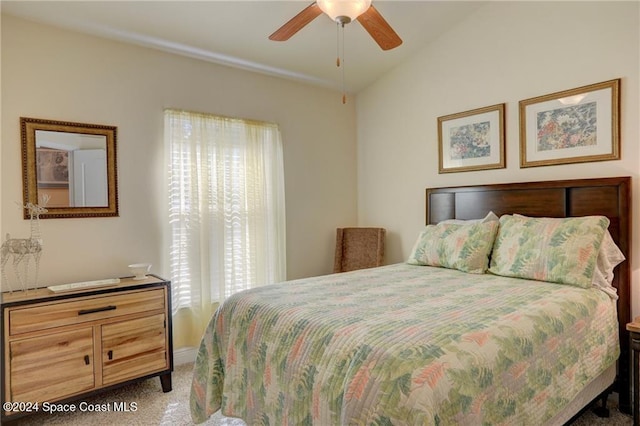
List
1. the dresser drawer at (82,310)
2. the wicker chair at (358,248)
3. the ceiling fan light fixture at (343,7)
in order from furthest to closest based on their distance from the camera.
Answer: the wicker chair at (358,248)
the dresser drawer at (82,310)
the ceiling fan light fixture at (343,7)

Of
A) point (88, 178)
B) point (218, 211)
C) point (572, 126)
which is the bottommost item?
point (218, 211)

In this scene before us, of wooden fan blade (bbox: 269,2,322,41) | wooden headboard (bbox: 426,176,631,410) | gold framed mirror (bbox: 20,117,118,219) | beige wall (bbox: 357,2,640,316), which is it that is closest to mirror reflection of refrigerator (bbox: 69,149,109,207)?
gold framed mirror (bbox: 20,117,118,219)

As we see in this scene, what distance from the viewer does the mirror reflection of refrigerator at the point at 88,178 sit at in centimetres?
266

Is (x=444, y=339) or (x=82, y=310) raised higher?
(x=444, y=339)

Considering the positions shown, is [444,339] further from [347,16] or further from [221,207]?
[221,207]

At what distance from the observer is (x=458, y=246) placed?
9.04ft

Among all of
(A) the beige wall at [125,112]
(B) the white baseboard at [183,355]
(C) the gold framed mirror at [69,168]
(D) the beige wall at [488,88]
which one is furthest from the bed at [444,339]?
(C) the gold framed mirror at [69,168]

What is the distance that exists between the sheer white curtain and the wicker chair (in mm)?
745

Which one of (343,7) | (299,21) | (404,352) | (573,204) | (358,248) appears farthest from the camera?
(358,248)

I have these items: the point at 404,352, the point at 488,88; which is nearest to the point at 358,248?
the point at 488,88

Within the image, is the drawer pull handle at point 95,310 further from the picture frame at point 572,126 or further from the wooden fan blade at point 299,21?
the picture frame at point 572,126

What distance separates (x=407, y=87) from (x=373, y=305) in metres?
2.72

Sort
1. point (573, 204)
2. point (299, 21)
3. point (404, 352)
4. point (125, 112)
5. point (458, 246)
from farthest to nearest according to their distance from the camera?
point (125, 112), point (458, 246), point (573, 204), point (299, 21), point (404, 352)

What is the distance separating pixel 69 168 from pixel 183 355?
1714 mm
